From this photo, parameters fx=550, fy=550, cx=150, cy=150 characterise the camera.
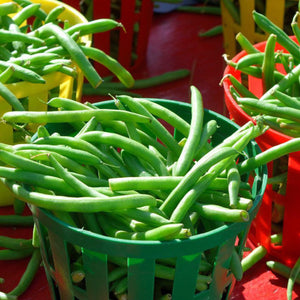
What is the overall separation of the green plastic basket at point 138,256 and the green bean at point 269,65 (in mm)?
389

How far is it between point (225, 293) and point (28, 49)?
0.88 m

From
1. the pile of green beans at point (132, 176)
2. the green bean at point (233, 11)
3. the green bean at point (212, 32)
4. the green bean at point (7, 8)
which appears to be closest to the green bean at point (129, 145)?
the pile of green beans at point (132, 176)

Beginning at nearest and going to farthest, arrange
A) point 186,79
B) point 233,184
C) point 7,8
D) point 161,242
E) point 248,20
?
1. point 161,242
2. point 233,184
3. point 7,8
4. point 248,20
5. point 186,79

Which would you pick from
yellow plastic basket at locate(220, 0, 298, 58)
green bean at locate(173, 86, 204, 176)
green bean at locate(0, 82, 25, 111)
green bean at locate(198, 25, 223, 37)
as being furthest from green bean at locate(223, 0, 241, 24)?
green bean at locate(0, 82, 25, 111)

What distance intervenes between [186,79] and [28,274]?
1247 millimetres

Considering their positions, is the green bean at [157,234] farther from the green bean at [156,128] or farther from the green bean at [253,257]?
the green bean at [253,257]

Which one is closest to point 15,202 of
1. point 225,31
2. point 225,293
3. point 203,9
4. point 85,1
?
point 225,293

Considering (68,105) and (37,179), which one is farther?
(68,105)

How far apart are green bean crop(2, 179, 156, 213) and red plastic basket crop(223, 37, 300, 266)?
42 cm

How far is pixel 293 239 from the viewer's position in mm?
1402

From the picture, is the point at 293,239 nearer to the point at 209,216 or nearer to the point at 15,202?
the point at 209,216

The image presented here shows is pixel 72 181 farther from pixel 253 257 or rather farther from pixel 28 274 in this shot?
pixel 253 257

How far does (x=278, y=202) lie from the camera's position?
1.38m

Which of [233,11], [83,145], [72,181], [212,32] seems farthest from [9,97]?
[212,32]
